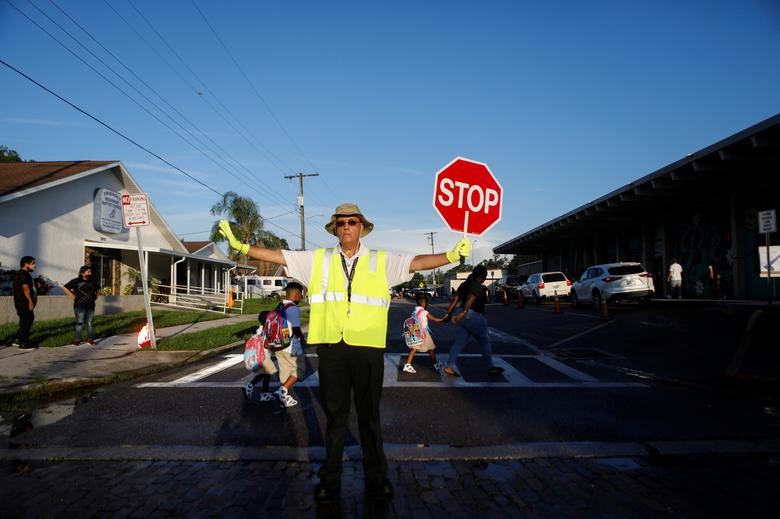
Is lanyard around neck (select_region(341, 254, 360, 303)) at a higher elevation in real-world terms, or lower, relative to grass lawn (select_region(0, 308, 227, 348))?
higher

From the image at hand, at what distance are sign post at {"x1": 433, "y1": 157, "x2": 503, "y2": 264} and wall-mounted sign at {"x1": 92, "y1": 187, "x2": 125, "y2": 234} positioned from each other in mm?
18872

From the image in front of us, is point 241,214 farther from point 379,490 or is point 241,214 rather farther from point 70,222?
point 379,490

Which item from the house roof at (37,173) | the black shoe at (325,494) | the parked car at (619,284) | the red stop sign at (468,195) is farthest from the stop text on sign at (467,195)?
the house roof at (37,173)

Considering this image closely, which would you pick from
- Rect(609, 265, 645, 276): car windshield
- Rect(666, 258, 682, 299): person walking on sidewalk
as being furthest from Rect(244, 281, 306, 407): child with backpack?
Rect(666, 258, 682, 299): person walking on sidewalk

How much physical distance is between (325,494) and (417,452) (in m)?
1.25

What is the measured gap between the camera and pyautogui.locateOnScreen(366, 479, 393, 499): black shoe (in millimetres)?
3418

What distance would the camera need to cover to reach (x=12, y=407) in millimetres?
6320

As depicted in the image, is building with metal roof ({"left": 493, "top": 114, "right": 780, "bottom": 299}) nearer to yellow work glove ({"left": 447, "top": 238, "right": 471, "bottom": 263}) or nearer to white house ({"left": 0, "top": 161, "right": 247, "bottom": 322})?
yellow work glove ({"left": 447, "top": 238, "right": 471, "bottom": 263})

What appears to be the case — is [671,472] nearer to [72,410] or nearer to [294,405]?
[294,405]

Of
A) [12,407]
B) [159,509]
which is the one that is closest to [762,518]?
[159,509]

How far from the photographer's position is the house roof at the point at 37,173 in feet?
56.9

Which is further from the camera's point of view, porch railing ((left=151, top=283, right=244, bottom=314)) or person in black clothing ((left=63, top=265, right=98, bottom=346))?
porch railing ((left=151, top=283, right=244, bottom=314))

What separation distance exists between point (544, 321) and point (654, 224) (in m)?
14.0

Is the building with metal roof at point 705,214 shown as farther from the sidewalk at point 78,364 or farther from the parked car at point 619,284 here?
the sidewalk at point 78,364
